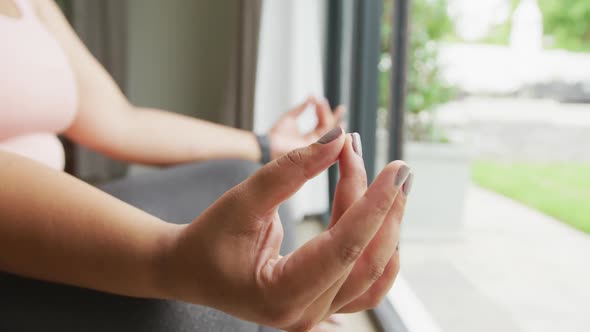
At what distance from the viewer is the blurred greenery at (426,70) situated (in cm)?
238

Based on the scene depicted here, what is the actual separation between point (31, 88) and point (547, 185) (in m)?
1.89

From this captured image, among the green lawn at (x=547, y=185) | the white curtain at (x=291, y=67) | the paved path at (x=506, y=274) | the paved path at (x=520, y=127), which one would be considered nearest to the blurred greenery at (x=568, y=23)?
the paved path at (x=520, y=127)

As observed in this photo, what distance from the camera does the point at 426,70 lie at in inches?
94.7

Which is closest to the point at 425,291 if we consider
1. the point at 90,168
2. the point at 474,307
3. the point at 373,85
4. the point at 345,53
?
the point at 474,307

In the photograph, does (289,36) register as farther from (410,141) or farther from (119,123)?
(119,123)

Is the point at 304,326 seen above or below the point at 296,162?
below

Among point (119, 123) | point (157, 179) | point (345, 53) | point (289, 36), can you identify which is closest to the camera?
point (157, 179)

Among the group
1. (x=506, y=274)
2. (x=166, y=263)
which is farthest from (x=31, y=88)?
(x=506, y=274)

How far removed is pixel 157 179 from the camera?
73 cm

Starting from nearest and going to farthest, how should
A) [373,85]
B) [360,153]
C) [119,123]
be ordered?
1. [360,153]
2. [119,123]
3. [373,85]

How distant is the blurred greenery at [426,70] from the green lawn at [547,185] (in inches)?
17.4

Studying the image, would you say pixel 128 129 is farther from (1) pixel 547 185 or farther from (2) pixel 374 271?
(1) pixel 547 185

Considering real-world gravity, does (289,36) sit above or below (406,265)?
above

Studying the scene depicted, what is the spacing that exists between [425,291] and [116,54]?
215cm
